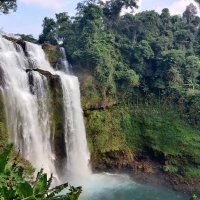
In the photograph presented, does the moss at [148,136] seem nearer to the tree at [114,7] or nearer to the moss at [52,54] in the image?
the moss at [52,54]

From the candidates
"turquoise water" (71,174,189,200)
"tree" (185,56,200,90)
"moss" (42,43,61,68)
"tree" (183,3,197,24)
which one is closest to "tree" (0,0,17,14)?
"moss" (42,43,61,68)

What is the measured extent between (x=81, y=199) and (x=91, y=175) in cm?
389

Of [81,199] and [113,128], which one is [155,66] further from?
[81,199]

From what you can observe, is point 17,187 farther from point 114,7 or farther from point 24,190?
point 114,7

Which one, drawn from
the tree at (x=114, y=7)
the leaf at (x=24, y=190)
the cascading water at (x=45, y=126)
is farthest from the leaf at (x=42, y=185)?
the tree at (x=114, y=7)

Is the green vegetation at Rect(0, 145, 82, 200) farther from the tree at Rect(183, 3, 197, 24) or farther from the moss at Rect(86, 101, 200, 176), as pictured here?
the tree at Rect(183, 3, 197, 24)

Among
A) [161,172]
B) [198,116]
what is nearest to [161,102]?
[198,116]

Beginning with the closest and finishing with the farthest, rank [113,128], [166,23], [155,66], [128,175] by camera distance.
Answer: [128,175] < [113,128] < [155,66] < [166,23]

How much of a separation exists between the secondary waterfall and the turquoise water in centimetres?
140

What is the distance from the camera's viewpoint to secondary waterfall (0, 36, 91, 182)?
18438 mm

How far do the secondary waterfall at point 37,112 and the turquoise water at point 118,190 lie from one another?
4.59ft

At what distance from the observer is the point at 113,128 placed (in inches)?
957

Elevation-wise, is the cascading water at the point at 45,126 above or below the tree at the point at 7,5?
below

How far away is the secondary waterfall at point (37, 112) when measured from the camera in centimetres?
1844
